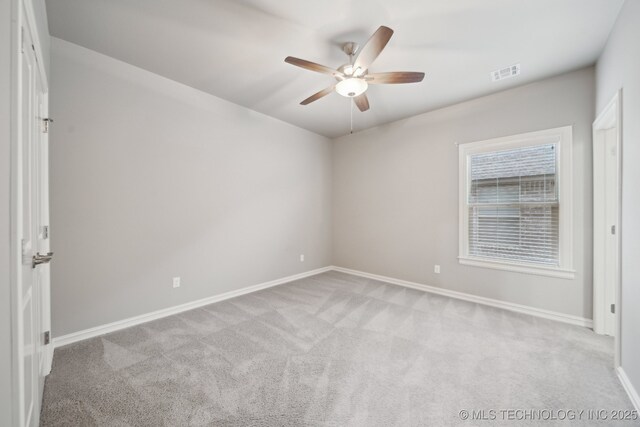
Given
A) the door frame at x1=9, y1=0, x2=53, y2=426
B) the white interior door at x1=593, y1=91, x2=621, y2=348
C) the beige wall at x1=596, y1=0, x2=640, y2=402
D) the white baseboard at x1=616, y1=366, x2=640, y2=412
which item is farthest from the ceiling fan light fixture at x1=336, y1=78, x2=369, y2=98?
the white baseboard at x1=616, y1=366, x2=640, y2=412

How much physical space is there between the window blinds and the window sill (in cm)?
7

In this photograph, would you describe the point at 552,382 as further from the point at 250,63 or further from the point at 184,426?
the point at 250,63

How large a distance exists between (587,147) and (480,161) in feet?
3.30

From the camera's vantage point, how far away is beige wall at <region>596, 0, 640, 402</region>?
165cm

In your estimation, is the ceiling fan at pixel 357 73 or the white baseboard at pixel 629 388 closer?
the white baseboard at pixel 629 388

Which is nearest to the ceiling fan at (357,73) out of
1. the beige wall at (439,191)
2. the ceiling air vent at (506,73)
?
the ceiling air vent at (506,73)

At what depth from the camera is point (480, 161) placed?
345 cm

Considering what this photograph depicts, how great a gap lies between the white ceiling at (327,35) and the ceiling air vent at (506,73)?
0.06m

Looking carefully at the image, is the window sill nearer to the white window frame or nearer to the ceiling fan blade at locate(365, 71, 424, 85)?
the white window frame

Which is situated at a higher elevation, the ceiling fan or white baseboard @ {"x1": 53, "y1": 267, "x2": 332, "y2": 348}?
the ceiling fan

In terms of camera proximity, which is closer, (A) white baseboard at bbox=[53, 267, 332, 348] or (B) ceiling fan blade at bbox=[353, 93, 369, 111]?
(A) white baseboard at bbox=[53, 267, 332, 348]

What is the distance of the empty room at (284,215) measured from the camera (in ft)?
5.22

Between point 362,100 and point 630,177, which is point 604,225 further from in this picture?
point 362,100

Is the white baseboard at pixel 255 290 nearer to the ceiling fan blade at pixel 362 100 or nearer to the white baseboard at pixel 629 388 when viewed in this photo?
the white baseboard at pixel 629 388
